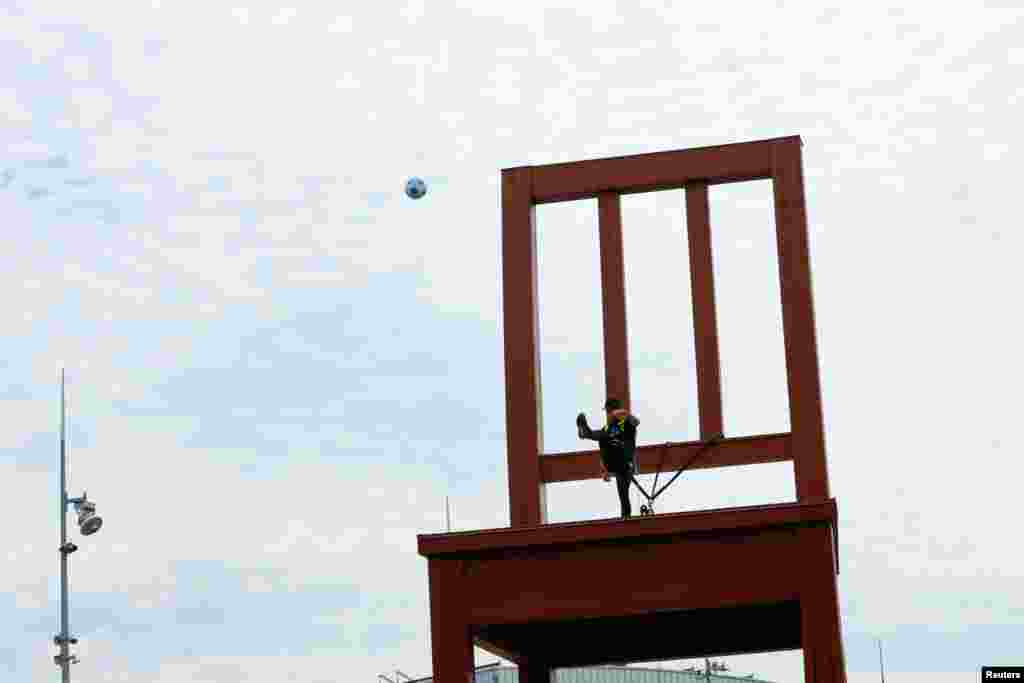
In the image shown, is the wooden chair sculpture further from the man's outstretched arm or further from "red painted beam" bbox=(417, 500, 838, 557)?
the man's outstretched arm

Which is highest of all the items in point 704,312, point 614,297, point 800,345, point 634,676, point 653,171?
point 653,171

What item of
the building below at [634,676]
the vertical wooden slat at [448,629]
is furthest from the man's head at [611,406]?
the building below at [634,676]

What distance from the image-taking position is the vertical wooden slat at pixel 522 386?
10.1 meters

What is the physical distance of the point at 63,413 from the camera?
62.1 feet

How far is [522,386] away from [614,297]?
703 millimetres

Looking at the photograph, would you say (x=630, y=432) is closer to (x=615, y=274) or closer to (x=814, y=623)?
(x=615, y=274)

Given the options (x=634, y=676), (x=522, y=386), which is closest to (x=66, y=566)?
(x=522, y=386)

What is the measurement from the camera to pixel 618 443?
9.67 m

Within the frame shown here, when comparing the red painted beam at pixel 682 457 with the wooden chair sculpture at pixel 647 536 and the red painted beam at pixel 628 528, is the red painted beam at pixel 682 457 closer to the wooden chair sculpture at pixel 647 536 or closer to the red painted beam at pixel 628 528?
the wooden chair sculpture at pixel 647 536

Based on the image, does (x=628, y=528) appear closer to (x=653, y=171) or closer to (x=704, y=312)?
(x=704, y=312)

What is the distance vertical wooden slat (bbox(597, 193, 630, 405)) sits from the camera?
1009 cm

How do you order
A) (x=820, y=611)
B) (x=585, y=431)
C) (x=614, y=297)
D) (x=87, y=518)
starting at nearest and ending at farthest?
(x=820, y=611), (x=585, y=431), (x=614, y=297), (x=87, y=518)

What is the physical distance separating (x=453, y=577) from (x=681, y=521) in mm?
1052

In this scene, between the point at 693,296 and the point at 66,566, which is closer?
the point at 693,296
